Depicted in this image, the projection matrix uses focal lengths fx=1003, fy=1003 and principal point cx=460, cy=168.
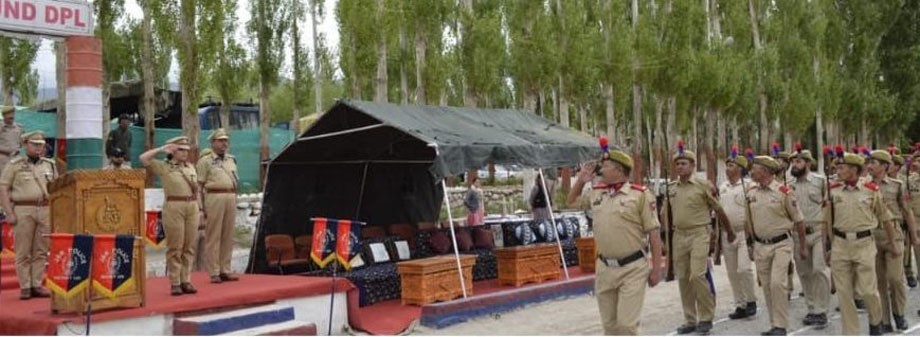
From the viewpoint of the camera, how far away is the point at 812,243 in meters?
9.98

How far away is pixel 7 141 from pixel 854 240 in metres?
8.76

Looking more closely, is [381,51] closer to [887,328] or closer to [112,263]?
[887,328]

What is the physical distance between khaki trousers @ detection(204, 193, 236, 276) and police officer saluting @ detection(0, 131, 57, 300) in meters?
1.50

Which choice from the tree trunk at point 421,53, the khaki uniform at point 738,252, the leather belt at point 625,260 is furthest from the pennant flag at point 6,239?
the tree trunk at point 421,53

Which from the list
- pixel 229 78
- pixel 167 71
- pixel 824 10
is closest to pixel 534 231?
pixel 229 78

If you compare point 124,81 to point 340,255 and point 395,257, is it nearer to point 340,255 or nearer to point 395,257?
point 395,257

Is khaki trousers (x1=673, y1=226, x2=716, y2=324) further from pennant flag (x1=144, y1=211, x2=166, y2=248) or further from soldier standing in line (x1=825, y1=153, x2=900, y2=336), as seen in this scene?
pennant flag (x1=144, y1=211, x2=166, y2=248)

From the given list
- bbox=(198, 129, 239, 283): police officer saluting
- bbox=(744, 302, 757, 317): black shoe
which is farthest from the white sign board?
bbox=(744, 302, 757, 317): black shoe

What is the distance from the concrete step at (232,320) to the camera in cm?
796

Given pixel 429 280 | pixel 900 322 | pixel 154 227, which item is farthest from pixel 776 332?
pixel 154 227

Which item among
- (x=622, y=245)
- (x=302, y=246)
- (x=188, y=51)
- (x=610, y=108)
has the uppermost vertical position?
(x=188, y=51)

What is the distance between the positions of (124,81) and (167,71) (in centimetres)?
166

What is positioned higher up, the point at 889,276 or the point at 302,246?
the point at 302,246

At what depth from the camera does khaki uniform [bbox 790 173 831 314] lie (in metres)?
9.66
